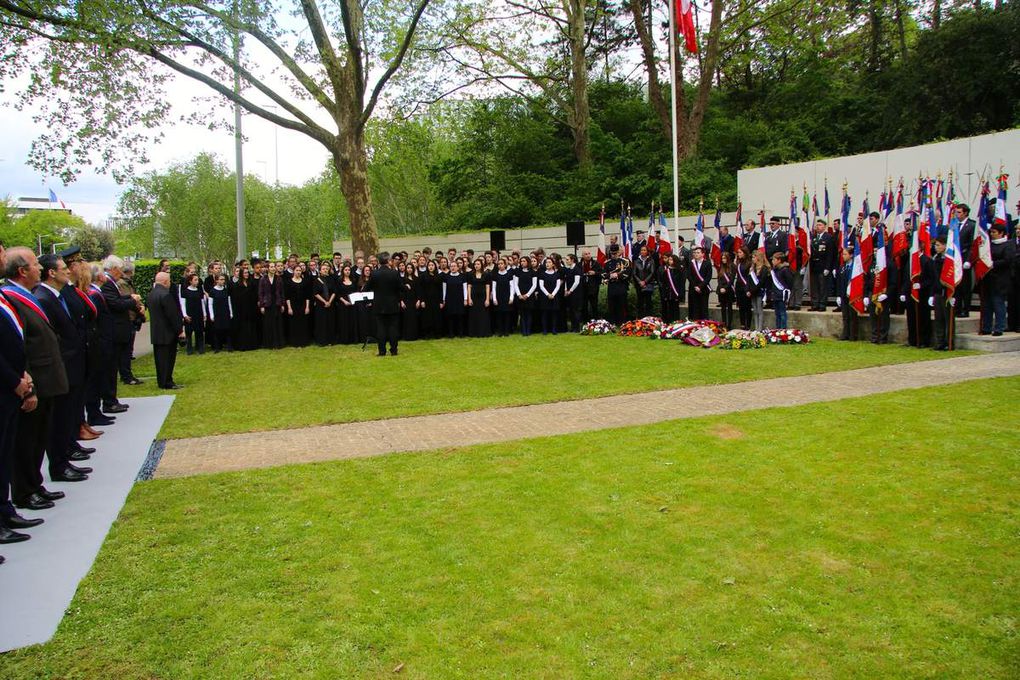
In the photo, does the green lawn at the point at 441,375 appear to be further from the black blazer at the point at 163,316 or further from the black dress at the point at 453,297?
the black dress at the point at 453,297

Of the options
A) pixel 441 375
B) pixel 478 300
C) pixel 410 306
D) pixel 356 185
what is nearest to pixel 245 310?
pixel 410 306

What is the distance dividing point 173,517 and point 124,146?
633 inches

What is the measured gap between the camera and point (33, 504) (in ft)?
21.0

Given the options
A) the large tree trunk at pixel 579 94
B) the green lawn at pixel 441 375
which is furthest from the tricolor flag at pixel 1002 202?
the large tree trunk at pixel 579 94

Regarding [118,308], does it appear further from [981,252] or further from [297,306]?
[981,252]

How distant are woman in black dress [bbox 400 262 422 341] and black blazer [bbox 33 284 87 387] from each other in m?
9.81

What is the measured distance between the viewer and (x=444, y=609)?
4328 mm

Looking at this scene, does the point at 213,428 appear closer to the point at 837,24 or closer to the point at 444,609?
the point at 444,609

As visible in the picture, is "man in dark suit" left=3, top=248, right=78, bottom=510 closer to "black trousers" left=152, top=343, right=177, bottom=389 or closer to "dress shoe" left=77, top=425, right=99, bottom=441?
"dress shoe" left=77, top=425, right=99, bottom=441

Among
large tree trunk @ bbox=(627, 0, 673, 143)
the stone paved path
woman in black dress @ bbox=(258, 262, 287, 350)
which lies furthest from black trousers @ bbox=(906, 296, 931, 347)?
large tree trunk @ bbox=(627, 0, 673, 143)

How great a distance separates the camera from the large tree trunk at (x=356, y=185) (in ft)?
71.7

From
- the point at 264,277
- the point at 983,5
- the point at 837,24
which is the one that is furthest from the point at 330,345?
the point at 837,24

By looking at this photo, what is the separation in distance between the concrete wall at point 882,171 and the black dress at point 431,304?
9649 millimetres

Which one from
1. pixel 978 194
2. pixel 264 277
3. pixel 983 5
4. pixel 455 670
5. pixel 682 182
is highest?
pixel 983 5
